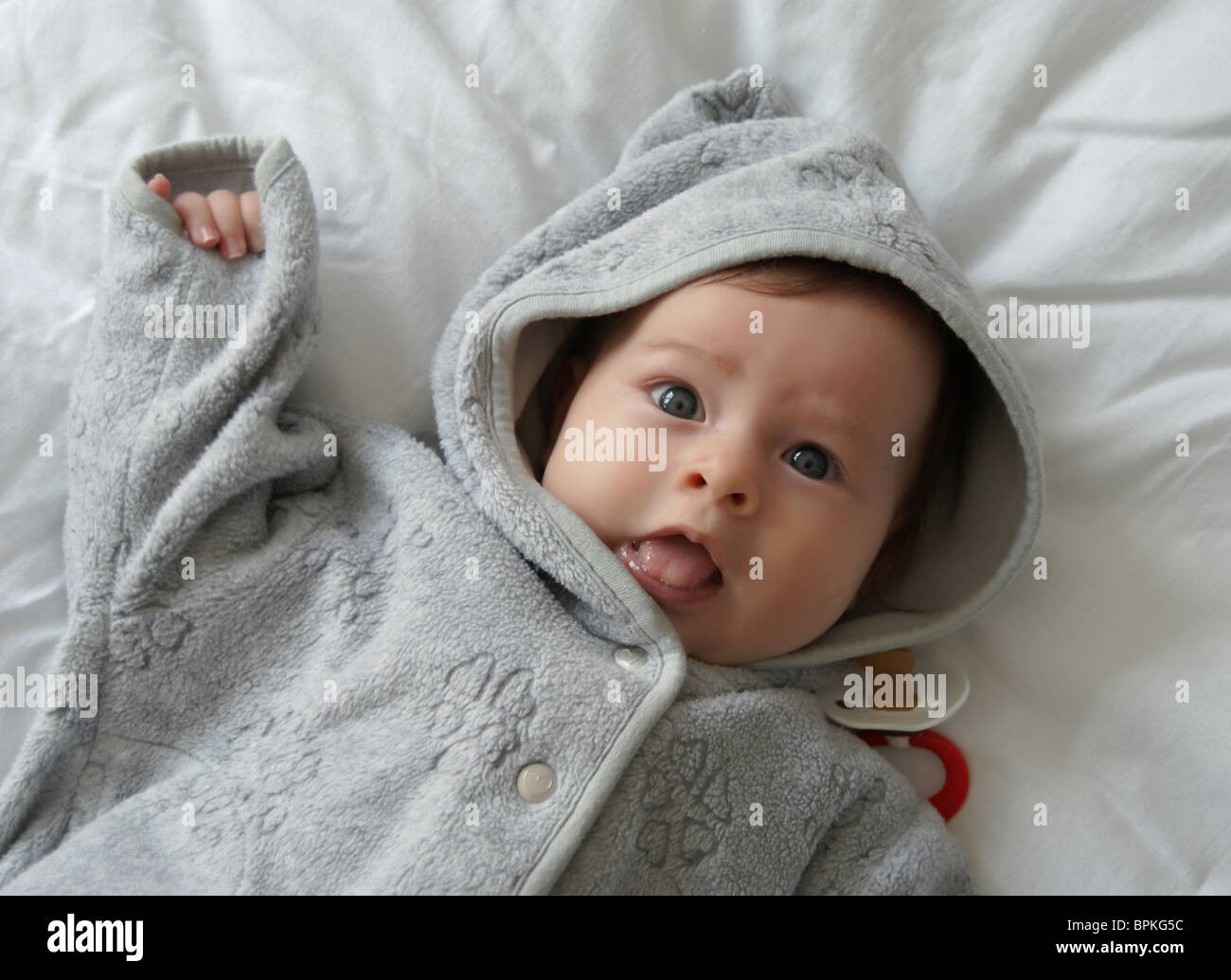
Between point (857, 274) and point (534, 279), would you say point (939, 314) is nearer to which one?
point (857, 274)

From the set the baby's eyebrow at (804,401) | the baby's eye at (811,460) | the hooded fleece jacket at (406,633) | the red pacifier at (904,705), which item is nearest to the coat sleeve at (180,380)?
the hooded fleece jacket at (406,633)

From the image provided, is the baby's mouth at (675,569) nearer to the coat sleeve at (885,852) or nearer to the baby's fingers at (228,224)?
the coat sleeve at (885,852)

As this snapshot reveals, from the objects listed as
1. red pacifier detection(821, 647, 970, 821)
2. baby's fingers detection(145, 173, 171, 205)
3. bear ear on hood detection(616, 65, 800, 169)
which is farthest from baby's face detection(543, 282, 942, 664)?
baby's fingers detection(145, 173, 171, 205)

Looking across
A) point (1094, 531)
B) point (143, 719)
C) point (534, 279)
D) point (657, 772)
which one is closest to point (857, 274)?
point (534, 279)

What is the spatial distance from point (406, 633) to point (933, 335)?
2.29 ft

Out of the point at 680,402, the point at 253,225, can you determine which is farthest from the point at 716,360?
the point at 253,225

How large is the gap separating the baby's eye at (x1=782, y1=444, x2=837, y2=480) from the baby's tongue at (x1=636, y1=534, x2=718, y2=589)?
15cm

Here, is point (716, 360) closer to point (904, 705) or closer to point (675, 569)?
point (675, 569)

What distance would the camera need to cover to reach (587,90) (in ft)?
Answer: 4.86

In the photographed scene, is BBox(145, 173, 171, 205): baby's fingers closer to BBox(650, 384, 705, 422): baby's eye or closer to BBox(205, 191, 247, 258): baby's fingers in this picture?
BBox(205, 191, 247, 258): baby's fingers

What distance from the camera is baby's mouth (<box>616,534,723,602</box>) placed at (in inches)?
48.7
